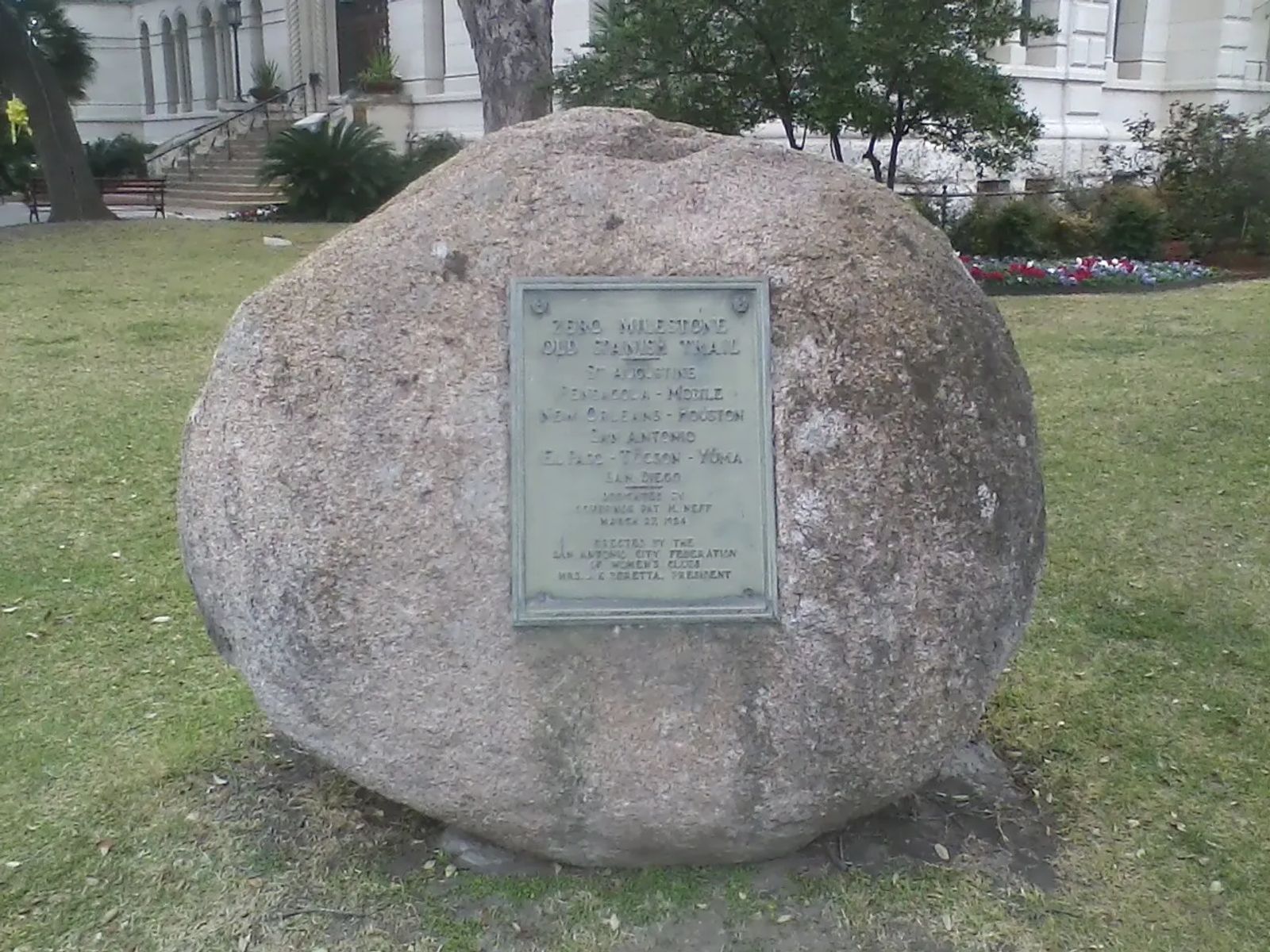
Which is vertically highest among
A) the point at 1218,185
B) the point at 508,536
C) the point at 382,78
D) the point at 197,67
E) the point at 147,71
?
the point at 147,71

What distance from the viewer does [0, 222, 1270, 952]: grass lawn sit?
2898mm

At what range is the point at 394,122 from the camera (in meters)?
22.3

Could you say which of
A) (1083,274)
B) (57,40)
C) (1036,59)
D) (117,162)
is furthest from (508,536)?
(117,162)

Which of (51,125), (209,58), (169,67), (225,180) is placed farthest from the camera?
(169,67)

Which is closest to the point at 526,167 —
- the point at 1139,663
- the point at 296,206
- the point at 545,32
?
the point at 1139,663

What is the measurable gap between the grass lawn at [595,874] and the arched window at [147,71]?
29453 millimetres

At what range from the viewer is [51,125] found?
17.2m

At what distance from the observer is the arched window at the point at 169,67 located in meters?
31.8

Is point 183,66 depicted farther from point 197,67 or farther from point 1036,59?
point 1036,59

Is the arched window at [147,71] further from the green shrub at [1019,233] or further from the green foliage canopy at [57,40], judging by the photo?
the green shrub at [1019,233]

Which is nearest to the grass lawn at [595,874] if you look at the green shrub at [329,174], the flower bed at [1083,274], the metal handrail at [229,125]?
the flower bed at [1083,274]

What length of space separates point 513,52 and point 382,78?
12.1 metres

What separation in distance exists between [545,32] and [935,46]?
11.3ft

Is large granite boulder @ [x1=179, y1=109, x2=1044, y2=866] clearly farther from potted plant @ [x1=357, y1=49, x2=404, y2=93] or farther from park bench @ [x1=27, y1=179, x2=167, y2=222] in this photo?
potted plant @ [x1=357, y1=49, x2=404, y2=93]
